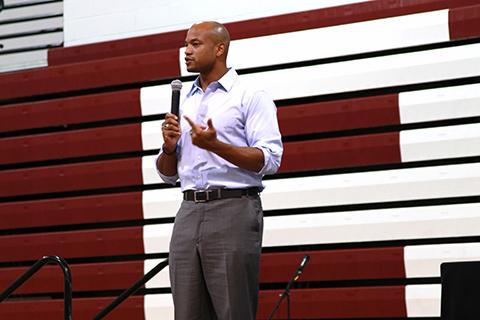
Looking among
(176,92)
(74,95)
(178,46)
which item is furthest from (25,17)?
(176,92)

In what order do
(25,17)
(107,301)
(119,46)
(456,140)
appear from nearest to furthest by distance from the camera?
(456,140) < (107,301) < (119,46) < (25,17)

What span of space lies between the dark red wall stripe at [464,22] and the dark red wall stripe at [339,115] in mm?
480

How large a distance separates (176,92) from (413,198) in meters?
2.23

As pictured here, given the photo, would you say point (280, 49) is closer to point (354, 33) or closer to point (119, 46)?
point (354, 33)

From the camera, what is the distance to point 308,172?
540 cm

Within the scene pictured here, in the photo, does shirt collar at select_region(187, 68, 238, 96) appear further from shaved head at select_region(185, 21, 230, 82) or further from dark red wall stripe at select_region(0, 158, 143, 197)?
dark red wall stripe at select_region(0, 158, 143, 197)

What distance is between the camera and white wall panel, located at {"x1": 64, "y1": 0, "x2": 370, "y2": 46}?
575 centimetres

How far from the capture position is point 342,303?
202 inches

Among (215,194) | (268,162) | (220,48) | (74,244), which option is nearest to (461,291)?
(268,162)

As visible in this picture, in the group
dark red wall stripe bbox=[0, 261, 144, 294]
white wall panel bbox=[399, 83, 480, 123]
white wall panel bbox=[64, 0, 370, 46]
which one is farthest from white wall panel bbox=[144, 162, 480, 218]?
white wall panel bbox=[64, 0, 370, 46]

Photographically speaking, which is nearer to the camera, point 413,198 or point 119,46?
point 413,198

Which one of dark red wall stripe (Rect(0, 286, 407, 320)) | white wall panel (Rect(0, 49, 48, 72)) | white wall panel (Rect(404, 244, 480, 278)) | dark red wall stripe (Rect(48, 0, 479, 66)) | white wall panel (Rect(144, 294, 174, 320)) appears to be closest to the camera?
white wall panel (Rect(404, 244, 480, 278))

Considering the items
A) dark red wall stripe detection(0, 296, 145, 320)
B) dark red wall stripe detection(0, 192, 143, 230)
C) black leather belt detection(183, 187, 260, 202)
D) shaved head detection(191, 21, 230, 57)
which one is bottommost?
dark red wall stripe detection(0, 296, 145, 320)

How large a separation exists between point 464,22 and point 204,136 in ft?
8.30
